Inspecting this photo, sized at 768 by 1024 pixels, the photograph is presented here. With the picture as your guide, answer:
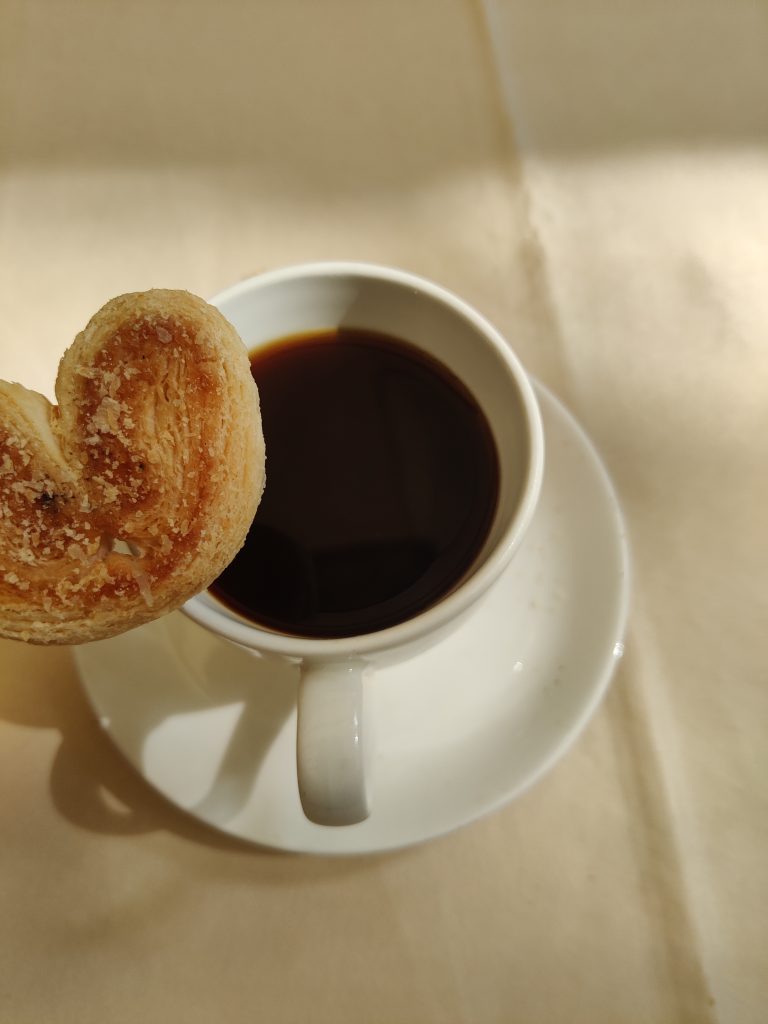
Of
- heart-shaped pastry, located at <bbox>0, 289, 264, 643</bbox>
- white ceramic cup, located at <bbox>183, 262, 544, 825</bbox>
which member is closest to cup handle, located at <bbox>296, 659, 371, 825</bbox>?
white ceramic cup, located at <bbox>183, 262, 544, 825</bbox>

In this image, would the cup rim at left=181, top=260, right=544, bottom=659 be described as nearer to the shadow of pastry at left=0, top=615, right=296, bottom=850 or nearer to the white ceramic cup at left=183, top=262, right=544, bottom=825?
the white ceramic cup at left=183, top=262, right=544, bottom=825

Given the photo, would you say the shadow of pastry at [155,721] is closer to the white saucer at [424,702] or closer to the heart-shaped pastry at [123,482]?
the white saucer at [424,702]

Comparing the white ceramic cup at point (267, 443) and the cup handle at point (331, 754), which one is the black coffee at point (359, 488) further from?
the cup handle at point (331, 754)

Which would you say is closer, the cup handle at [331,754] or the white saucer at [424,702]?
the cup handle at [331,754]

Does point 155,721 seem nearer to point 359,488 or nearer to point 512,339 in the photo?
point 359,488

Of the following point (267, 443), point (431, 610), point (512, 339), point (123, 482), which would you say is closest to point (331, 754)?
point (431, 610)

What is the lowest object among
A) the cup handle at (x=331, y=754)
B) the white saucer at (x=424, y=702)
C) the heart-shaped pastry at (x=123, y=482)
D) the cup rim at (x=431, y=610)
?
the white saucer at (x=424, y=702)

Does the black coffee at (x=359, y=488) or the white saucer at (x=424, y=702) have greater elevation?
the black coffee at (x=359, y=488)

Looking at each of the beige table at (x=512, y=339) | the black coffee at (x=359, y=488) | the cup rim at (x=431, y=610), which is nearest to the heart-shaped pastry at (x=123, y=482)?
the cup rim at (x=431, y=610)
